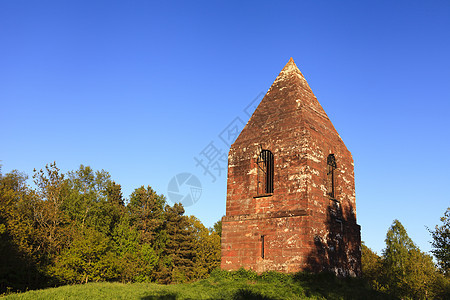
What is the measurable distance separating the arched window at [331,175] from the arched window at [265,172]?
2.81 meters

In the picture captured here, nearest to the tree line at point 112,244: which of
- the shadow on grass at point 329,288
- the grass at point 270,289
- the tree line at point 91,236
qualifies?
the tree line at point 91,236

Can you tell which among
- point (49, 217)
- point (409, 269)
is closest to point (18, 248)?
point (49, 217)

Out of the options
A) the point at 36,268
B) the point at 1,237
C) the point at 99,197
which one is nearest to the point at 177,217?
the point at 99,197

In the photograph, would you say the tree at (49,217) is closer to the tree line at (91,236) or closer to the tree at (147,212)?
the tree line at (91,236)

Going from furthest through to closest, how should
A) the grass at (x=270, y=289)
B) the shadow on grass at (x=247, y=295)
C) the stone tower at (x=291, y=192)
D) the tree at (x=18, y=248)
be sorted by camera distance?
the tree at (x=18, y=248), the stone tower at (x=291, y=192), the grass at (x=270, y=289), the shadow on grass at (x=247, y=295)

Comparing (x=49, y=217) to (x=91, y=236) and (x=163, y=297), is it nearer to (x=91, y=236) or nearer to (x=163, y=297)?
(x=91, y=236)

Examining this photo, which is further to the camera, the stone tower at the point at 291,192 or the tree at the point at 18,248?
the tree at the point at 18,248

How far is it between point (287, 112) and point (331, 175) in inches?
151

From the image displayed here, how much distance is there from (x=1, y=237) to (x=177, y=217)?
1009 inches

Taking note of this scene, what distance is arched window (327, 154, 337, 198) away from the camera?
53.5ft

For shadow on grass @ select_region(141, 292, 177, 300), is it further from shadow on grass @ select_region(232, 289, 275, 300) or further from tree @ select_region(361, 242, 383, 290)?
tree @ select_region(361, 242, 383, 290)

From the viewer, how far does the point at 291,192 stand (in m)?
14.8

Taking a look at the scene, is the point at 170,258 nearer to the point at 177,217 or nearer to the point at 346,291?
the point at 177,217

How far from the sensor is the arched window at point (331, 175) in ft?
53.5
